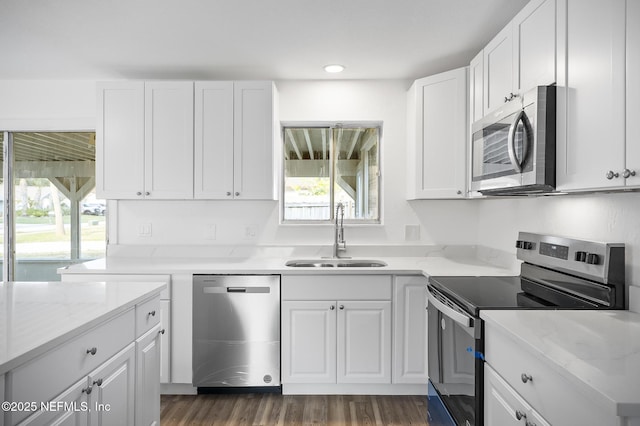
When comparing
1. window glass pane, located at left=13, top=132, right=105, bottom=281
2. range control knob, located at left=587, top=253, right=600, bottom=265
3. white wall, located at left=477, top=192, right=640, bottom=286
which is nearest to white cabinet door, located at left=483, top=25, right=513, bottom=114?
white wall, located at left=477, top=192, right=640, bottom=286

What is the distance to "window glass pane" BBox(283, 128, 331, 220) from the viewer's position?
3.37m

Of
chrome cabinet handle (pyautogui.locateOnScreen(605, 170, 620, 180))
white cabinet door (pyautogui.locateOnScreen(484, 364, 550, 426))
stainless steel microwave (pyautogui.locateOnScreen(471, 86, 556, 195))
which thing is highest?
stainless steel microwave (pyautogui.locateOnScreen(471, 86, 556, 195))

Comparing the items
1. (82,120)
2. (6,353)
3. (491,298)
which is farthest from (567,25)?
(82,120)

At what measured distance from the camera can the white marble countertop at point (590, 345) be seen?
2.86ft

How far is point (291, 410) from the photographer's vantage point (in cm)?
249

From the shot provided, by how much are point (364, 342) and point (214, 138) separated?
6.00 ft

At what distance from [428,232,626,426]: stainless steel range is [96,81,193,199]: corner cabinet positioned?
203cm

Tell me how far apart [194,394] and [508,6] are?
310cm

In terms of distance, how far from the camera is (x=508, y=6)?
207 centimetres

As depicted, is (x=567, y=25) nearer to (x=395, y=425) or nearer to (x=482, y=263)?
(x=482, y=263)

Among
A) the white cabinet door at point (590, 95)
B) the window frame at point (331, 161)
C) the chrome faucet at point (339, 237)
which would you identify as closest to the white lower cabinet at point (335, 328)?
the chrome faucet at point (339, 237)

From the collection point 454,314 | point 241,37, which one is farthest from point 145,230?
point 454,314

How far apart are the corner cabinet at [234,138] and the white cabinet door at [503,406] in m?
1.95

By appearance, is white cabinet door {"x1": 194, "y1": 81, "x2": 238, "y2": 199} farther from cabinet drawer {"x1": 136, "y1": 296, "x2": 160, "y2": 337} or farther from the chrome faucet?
cabinet drawer {"x1": 136, "y1": 296, "x2": 160, "y2": 337}
